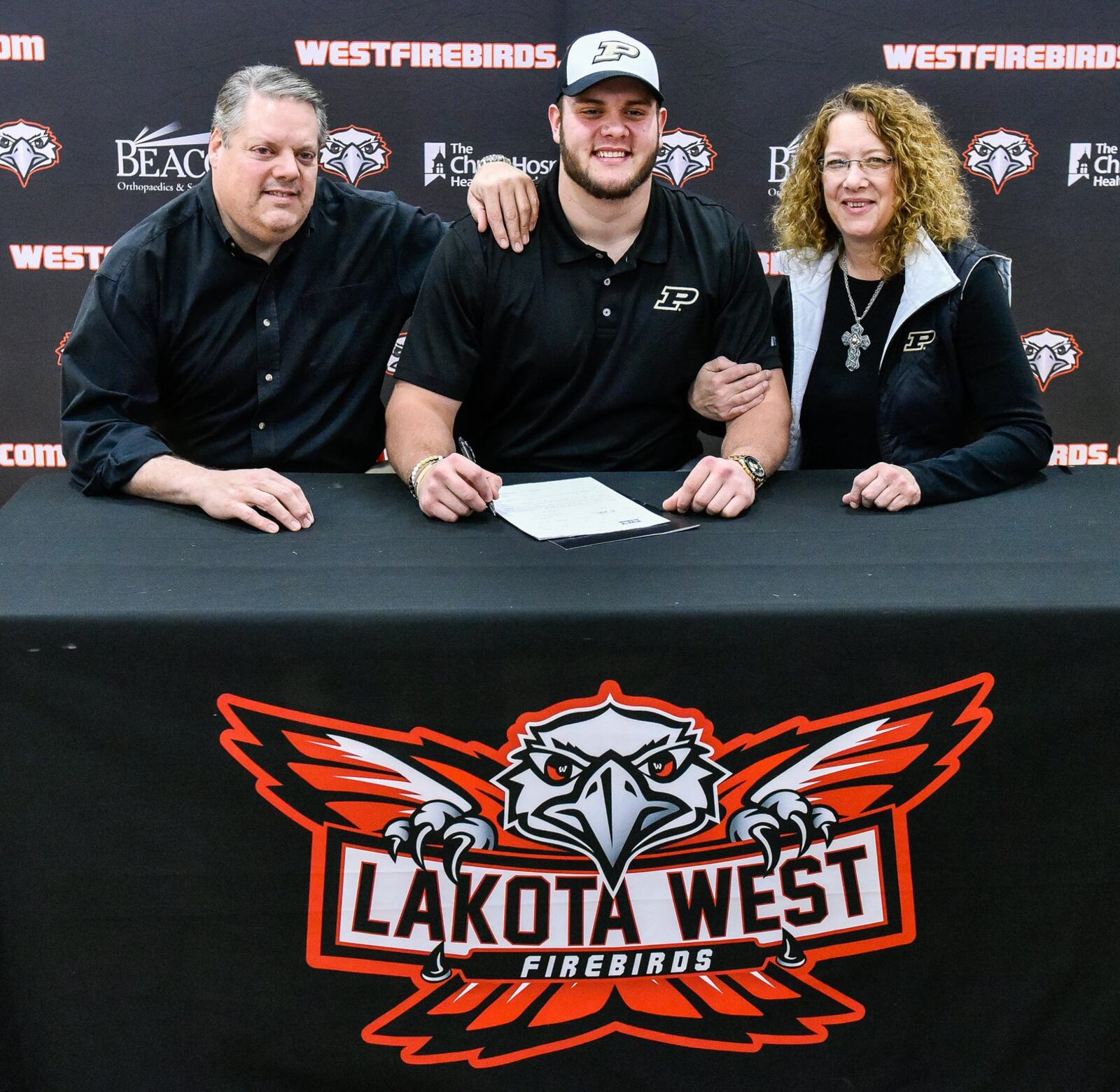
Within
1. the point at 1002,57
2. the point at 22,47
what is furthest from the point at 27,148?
the point at 1002,57

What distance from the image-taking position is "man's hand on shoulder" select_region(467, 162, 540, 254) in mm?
1869

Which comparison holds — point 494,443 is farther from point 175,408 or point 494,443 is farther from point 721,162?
point 721,162

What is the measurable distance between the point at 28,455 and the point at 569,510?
215 centimetres

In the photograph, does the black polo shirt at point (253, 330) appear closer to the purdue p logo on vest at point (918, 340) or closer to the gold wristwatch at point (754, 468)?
the gold wristwatch at point (754, 468)

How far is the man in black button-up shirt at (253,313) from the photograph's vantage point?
1825mm

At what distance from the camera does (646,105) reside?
5.95 feet

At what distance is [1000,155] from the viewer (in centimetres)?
291

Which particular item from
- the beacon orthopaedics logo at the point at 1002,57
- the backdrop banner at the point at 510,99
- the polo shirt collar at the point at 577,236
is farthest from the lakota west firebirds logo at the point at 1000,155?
the polo shirt collar at the point at 577,236

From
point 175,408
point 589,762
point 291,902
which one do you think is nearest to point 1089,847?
point 589,762

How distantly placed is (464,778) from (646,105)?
46.5 inches

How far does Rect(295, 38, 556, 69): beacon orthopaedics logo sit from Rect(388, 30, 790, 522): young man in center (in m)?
1.04

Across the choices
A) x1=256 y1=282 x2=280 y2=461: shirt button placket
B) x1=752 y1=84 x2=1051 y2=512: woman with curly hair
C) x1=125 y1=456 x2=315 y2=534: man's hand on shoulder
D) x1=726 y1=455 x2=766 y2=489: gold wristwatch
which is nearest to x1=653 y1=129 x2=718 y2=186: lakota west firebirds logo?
x1=752 y1=84 x2=1051 y2=512: woman with curly hair

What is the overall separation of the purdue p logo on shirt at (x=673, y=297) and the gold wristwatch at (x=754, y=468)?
34 centimetres

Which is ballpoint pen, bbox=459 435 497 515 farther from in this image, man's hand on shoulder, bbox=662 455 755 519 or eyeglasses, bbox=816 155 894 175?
eyeglasses, bbox=816 155 894 175
